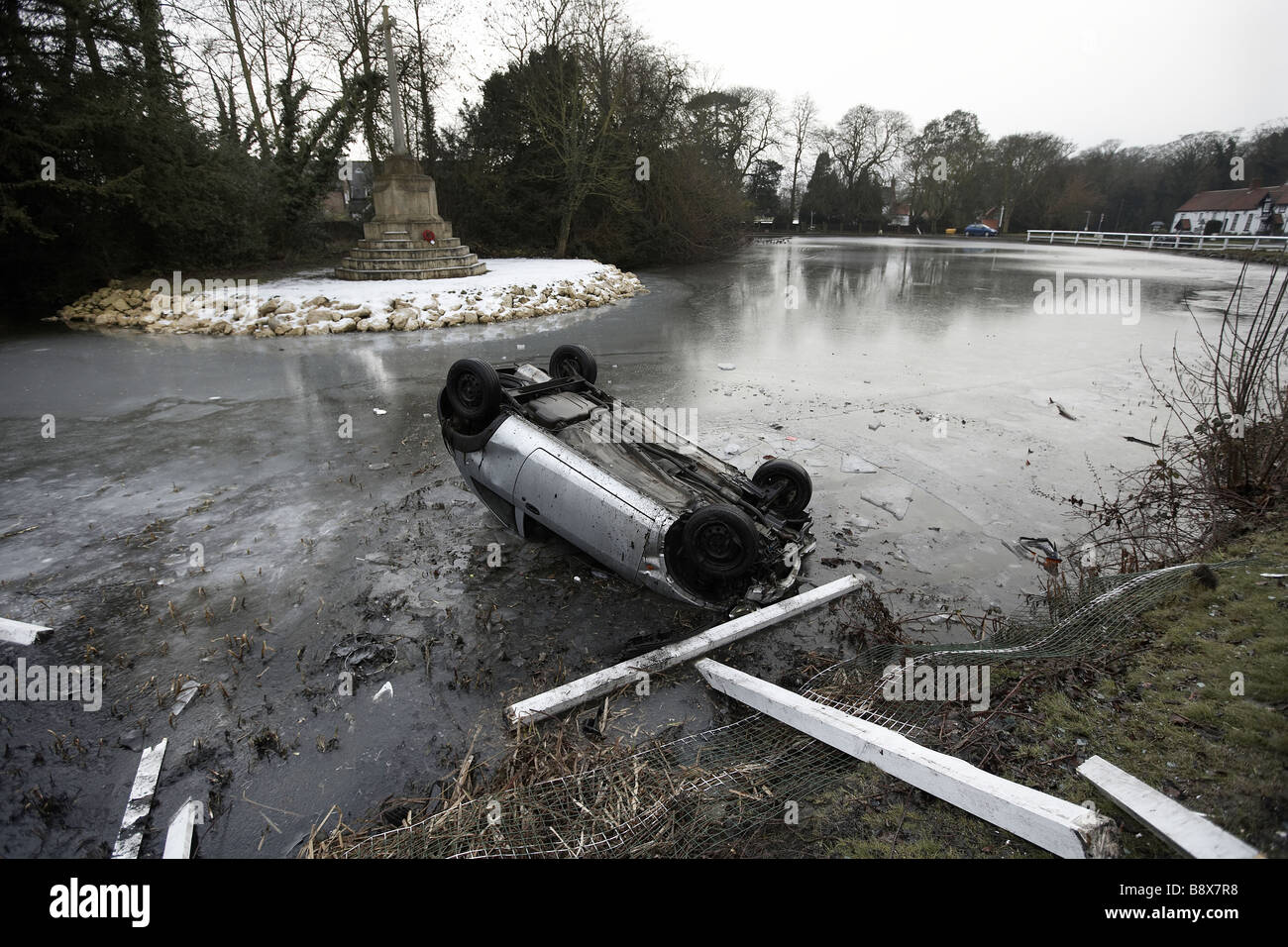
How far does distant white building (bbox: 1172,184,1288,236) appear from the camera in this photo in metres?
52.4

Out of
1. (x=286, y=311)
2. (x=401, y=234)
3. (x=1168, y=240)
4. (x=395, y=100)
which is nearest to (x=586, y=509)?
(x=286, y=311)

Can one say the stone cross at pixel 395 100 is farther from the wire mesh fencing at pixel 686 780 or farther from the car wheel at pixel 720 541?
the wire mesh fencing at pixel 686 780

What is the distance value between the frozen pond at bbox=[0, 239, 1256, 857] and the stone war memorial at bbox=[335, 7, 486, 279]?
655 centimetres

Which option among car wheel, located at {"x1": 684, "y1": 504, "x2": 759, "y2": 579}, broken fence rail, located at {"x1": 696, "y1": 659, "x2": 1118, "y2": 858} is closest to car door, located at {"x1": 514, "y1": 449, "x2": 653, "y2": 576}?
car wheel, located at {"x1": 684, "y1": 504, "x2": 759, "y2": 579}

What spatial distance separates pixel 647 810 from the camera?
2605mm

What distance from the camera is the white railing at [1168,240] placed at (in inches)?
1373

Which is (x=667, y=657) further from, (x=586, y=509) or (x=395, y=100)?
(x=395, y=100)

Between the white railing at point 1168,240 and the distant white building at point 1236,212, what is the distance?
14749mm

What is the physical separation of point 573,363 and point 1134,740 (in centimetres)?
487

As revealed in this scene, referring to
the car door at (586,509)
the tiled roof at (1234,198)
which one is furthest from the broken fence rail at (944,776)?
the tiled roof at (1234,198)

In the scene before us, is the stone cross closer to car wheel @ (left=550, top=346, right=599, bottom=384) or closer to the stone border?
the stone border

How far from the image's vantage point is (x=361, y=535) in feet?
17.0

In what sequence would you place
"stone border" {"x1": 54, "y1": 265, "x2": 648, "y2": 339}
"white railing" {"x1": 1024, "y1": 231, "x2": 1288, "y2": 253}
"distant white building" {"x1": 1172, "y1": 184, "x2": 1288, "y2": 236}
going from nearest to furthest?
"stone border" {"x1": 54, "y1": 265, "x2": 648, "y2": 339} < "white railing" {"x1": 1024, "y1": 231, "x2": 1288, "y2": 253} < "distant white building" {"x1": 1172, "y1": 184, "x2": 1288, "y2": 236}

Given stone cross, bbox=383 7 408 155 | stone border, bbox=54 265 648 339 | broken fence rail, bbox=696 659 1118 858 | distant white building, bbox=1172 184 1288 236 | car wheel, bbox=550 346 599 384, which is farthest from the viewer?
distant white building, bbox=1172 184 1288 236
